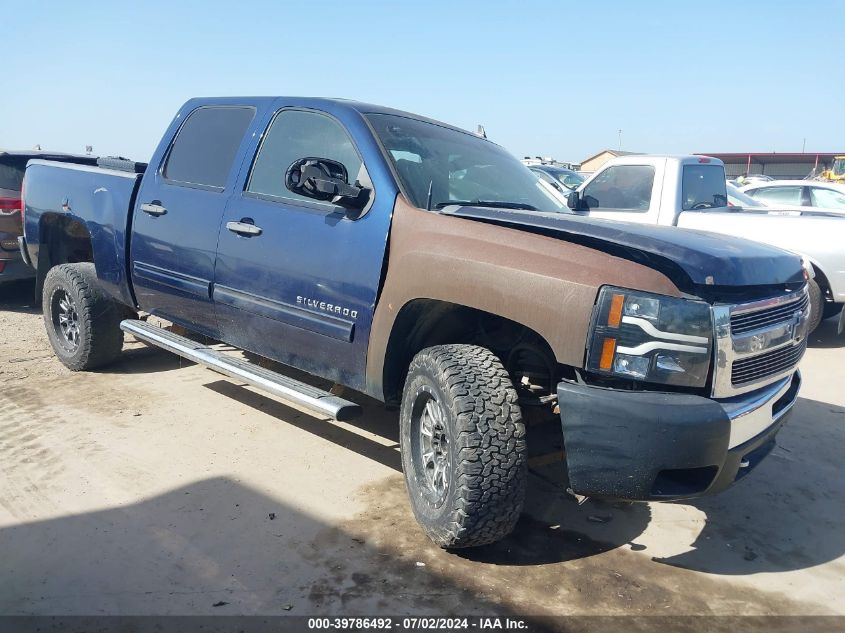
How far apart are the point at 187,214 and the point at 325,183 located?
1457 mm

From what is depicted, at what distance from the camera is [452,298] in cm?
303

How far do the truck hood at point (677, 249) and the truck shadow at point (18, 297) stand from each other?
21.9 ft

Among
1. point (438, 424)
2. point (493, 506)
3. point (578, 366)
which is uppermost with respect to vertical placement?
point (578, 366)

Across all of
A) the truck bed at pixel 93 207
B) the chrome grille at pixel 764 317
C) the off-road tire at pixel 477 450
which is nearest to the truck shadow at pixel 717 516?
the off-road tire at pixel 477 450

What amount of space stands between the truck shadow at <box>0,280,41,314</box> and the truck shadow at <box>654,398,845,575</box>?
740 cm

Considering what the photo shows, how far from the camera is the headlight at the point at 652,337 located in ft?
8.27

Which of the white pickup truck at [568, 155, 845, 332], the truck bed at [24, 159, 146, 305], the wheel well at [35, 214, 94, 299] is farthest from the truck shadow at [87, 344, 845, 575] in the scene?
the white pickup truck at [568, 155, 845, 332]

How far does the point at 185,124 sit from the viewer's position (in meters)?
4.87

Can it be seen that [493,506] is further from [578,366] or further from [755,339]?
[755,339]

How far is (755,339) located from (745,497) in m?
1.44

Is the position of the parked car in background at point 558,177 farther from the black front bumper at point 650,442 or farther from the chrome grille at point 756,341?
the black front bumper at point 650,442

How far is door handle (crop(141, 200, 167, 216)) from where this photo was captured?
4594 millimetres

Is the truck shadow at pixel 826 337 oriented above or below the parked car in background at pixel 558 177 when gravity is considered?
below

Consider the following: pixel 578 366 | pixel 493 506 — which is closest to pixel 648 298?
pixel 578 366
